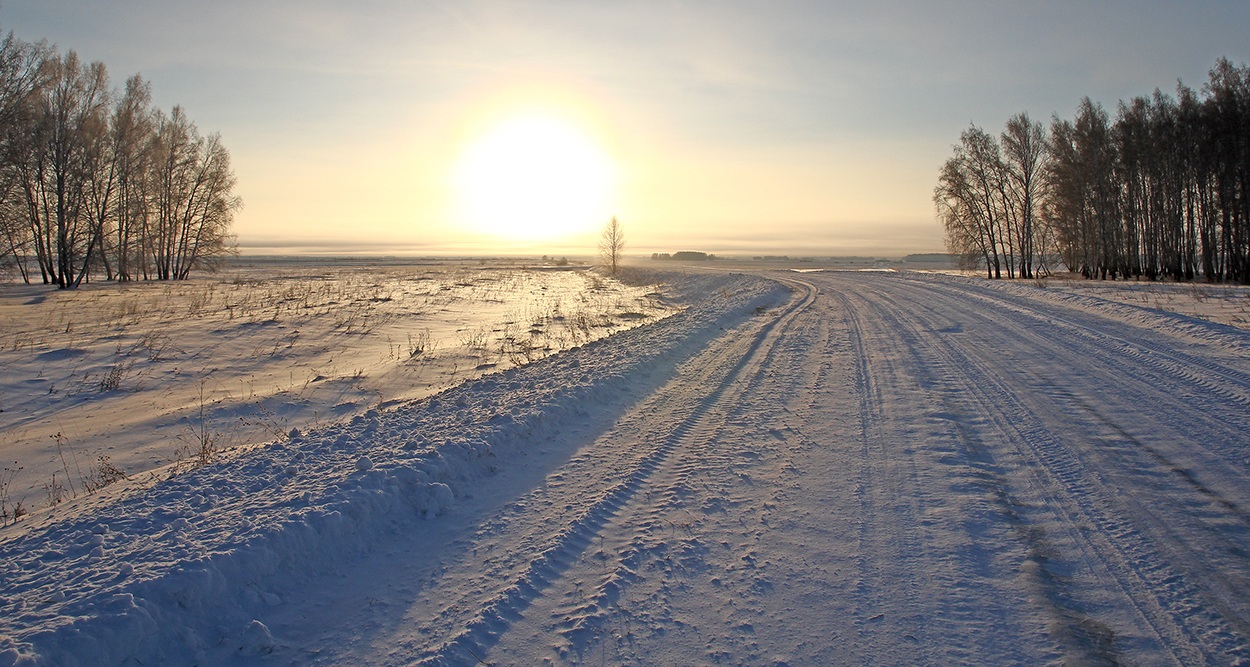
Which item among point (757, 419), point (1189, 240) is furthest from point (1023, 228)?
point (757, 419)

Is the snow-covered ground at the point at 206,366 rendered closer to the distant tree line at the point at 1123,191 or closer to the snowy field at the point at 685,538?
the snowy field at the point at 685,538

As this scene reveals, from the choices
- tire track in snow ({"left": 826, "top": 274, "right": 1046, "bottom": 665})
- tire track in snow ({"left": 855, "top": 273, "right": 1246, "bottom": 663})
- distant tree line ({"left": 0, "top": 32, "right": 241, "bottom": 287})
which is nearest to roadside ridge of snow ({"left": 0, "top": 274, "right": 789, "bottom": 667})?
tire track in snow ({"left": 826, "top": 274, "right": 1046, "bottom": 665})

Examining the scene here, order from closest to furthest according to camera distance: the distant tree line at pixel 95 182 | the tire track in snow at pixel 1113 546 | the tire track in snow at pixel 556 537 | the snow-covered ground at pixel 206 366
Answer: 1. the tire track in snow at pixel 1113 546
2. the tire track in snow at pixel 556 537
3. the snow-covered ground at pixel 206 366
4. the distant tree line at pixel 95 182

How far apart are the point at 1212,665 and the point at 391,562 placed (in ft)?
15.5

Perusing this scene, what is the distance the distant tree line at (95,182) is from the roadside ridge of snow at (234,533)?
26.2m

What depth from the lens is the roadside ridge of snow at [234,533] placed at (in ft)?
10.6

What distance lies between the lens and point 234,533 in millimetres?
4145

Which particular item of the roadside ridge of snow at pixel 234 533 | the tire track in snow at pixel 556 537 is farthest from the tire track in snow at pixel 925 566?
the roadside ridge of snow at pixel 234 533

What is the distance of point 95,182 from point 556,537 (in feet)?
145

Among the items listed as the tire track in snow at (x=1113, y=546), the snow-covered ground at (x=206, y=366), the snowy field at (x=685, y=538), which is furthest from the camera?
the snow-covered ground at (x=206, y=366)

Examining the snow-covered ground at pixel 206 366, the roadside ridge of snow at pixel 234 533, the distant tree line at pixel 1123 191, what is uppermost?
the distant tree line at pixel 1123 191

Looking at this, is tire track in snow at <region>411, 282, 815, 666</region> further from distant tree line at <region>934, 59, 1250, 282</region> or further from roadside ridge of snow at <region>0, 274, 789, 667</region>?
distant tree line at <region>934, 59, 1250, 282</region>

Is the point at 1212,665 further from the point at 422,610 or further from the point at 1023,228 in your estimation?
the point at 1023,228

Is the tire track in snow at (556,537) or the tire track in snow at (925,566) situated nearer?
the tire track in snow at (925,566)
